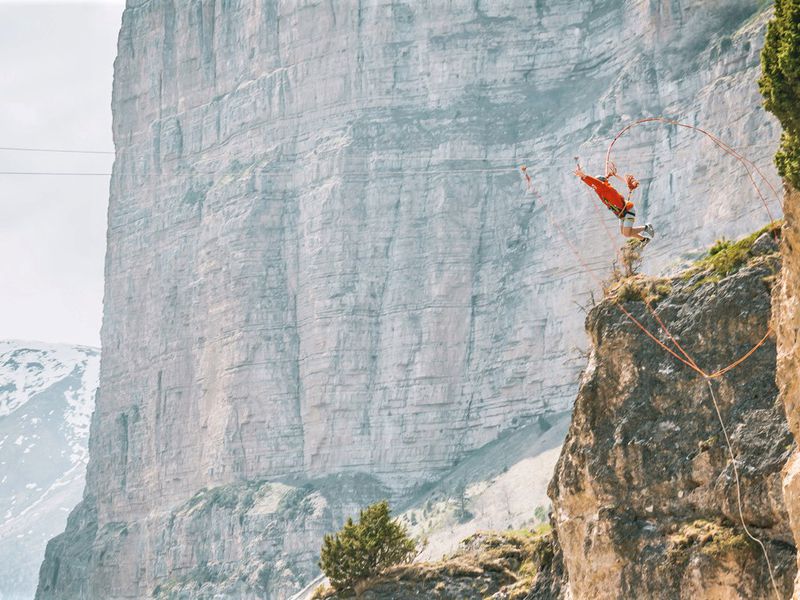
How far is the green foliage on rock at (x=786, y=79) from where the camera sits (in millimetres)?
16922

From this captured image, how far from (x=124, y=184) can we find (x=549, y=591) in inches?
5283

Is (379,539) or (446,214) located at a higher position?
(446,214)

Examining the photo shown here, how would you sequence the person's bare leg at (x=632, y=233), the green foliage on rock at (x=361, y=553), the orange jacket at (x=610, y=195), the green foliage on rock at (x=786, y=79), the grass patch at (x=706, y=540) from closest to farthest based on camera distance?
the green foliage on rock at (x=786, y=79) < the grass patch at (x=706, y=540) < the orange jacket at (x=610, y=195) < the person's bare leg at (x=632, y=233) < the green foliage on rock at (x=361, y=553)

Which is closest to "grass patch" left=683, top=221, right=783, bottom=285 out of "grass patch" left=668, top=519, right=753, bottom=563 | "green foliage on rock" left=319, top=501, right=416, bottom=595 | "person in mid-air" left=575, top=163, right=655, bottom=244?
"person in mid-air" left=575, top=163, right=655, bottom=244

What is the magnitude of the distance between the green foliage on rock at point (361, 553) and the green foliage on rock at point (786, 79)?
18.5m

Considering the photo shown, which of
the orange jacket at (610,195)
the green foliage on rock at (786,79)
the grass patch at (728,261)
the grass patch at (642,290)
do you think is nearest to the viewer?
the green foliage on rock at (786,79)

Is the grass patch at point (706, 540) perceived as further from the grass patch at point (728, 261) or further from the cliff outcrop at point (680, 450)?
the grass patch at point (728, 261)

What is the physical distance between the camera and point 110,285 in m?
156

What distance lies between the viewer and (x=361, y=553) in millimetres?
34000

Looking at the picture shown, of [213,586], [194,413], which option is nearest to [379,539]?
[213,586]

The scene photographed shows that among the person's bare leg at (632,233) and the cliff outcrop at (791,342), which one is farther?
the person's bare leg at (632,233)

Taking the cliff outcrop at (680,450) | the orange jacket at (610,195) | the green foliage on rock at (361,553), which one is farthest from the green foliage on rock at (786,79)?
the green foliage on rock at (361,553)

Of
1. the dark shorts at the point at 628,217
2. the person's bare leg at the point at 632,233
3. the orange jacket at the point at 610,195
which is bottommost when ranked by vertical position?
the person's bare leg at the point at 632,233

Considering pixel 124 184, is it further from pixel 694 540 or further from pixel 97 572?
pixel 694 540
